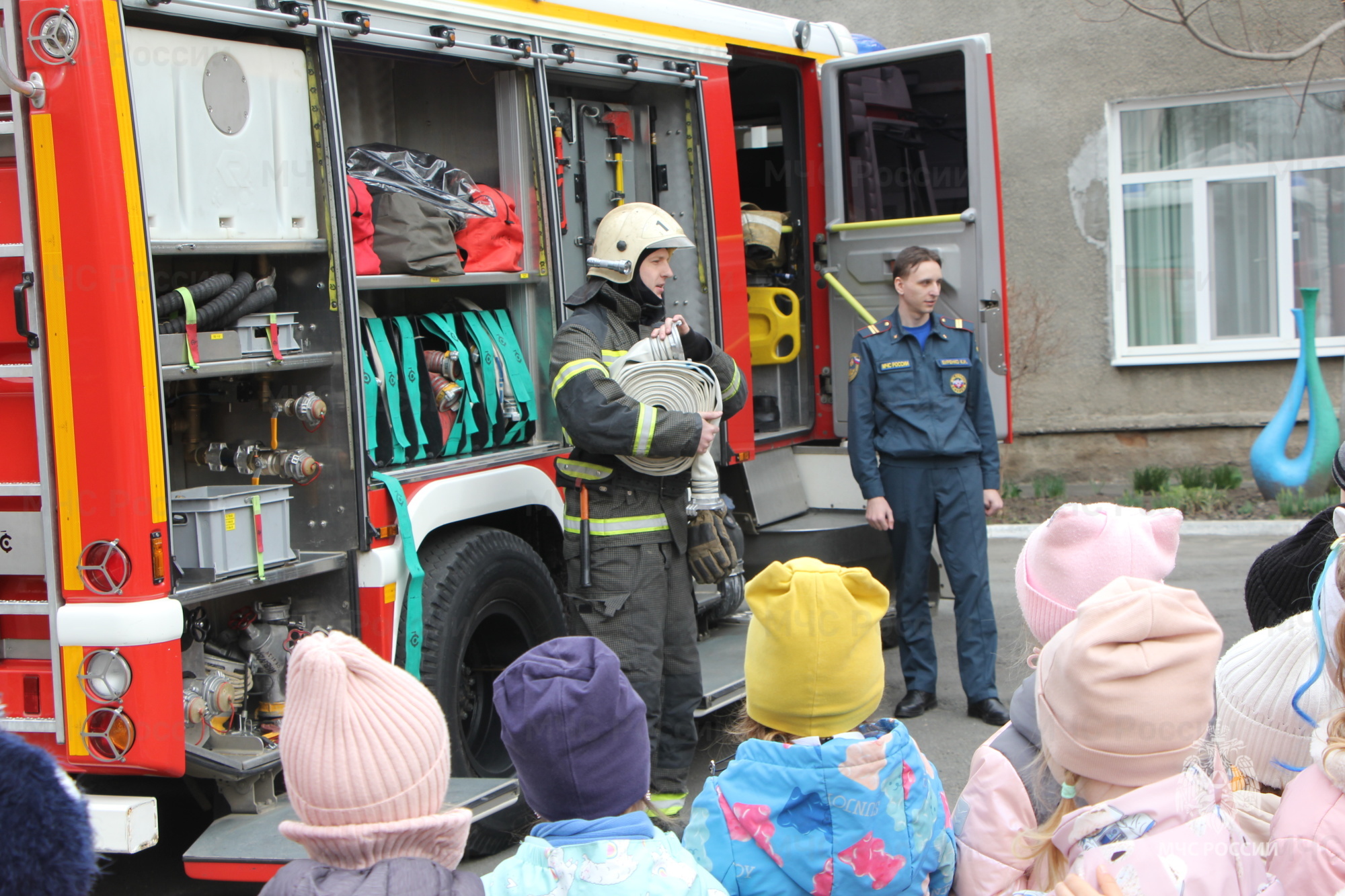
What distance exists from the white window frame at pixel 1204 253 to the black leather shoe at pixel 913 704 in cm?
636

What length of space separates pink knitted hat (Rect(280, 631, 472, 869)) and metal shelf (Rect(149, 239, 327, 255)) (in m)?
1.97

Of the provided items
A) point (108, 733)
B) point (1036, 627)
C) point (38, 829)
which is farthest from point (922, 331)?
point (38, 829)

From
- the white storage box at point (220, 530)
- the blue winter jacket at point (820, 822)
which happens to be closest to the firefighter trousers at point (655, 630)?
the white storage box at point (220, 530)

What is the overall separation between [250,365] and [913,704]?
125 inches

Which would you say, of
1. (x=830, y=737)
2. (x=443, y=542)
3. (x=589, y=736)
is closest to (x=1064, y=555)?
(x=830, y=737)

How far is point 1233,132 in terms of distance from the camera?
1099 centimetres

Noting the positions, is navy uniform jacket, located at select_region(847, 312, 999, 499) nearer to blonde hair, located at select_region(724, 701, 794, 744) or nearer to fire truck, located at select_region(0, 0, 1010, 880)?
fire truck, located at select_region(0, 0, 1010, 880)

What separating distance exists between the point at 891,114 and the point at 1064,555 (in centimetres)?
422

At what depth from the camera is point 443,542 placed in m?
4.39

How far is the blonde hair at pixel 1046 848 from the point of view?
80.8 inches

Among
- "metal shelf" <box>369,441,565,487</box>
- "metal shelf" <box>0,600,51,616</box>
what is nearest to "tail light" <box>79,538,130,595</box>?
"metal shelf" <box>0,600,51,616</box>

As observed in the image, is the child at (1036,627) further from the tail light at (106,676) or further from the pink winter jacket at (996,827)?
the tail light at (106,676)

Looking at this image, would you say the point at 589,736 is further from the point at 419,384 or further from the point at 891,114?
the point at 891,114

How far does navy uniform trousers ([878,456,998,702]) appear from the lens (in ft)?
18.2
